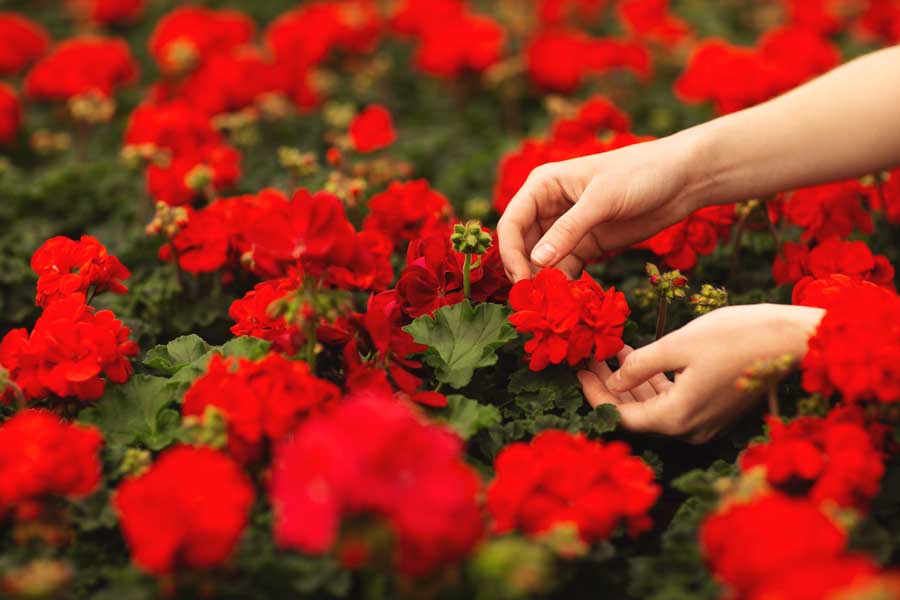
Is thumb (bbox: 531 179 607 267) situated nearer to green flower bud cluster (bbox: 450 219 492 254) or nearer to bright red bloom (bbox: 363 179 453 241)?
green flower bud cluster (bbox: 450 219 492 254)

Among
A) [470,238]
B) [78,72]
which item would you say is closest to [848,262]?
[470,238]

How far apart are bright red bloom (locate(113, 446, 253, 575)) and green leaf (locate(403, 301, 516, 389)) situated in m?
0.66

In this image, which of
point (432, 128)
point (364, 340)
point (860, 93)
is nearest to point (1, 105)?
point (432, 128)

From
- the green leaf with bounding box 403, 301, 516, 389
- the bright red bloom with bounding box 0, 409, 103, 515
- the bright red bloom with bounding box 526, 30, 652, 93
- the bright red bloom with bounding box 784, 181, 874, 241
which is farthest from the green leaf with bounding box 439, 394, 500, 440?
the bright red bloom with bounding box 526, 30, 652, 93

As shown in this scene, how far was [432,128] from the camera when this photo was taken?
385 cm

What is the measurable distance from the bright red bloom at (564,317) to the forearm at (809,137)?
0.37m

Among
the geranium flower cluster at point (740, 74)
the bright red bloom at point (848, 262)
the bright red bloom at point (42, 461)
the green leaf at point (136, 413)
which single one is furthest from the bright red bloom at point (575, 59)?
the bright red bloom at point (42, 461)

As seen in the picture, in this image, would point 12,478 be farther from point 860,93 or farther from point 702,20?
point 702,20

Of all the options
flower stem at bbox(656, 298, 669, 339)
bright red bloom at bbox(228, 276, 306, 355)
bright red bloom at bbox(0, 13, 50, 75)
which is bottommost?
flower stem at bbox(656, 298, 669, 339)

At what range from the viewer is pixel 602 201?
1.91 metres

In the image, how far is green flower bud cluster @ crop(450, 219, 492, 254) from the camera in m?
1.84

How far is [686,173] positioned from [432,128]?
2019 mm

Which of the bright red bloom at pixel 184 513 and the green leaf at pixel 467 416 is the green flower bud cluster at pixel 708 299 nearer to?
the green leaf at pixel 467 416

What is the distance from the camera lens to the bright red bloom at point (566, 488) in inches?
56.6
